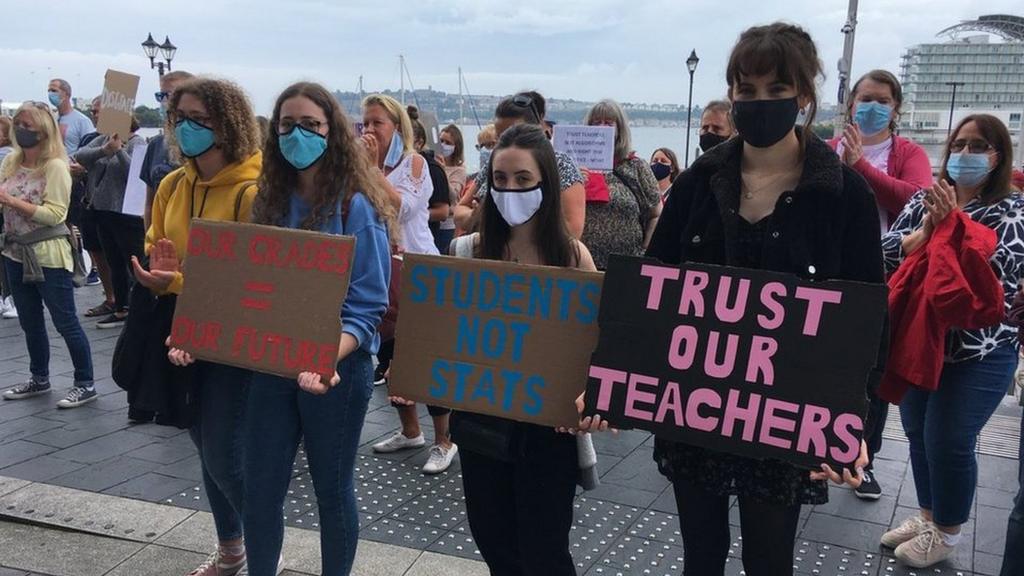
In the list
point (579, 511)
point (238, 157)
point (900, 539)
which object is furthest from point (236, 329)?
point (900, 539)

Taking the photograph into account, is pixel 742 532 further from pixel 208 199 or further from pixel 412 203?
pixel 412 203

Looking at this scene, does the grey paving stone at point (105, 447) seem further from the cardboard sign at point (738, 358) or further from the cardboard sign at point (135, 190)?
the cardboard sign at point (738, 358)

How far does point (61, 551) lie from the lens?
138 inches

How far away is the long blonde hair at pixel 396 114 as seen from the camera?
4.59 meters

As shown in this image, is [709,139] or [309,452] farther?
[709,139]

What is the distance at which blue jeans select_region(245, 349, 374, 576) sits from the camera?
8.72 feet

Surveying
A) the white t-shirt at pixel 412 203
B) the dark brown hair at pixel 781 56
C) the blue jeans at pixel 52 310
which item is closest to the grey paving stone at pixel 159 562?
the white t-shirt at pixel 412 203

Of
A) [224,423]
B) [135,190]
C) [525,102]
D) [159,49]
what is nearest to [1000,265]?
[525,102]

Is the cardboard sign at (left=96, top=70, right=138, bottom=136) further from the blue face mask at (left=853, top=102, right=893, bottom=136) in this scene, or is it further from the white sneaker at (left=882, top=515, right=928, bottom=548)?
the white sneaker at (left=882, top=515, right=928, bottom=548)

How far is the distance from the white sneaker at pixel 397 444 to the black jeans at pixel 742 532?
2.76m

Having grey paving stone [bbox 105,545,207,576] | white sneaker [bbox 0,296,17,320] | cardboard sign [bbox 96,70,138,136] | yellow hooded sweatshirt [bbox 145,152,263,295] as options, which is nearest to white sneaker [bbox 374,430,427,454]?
grey paving stone [bbox 105,545,207,576]

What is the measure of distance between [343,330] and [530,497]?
2.63 feet

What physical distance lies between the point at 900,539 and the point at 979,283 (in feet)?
4.37

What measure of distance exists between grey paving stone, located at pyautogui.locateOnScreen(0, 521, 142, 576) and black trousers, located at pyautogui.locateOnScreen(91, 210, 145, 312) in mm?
4076
